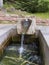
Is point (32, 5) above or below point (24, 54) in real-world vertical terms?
above

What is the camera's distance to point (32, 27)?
271 inches

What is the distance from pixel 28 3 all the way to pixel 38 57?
7091mm

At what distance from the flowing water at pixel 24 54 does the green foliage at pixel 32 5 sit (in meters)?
5.36

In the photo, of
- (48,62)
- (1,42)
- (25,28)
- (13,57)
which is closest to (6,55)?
(13,57)

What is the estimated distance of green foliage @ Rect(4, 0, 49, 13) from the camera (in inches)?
484

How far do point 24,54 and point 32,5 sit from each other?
257 inches

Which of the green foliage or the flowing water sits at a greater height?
the green foliage

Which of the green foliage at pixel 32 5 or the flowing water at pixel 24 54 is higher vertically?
the green foliage at pixel 32 5

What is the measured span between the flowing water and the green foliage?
211 inches

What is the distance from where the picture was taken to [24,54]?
6.34m

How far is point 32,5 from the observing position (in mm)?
12602

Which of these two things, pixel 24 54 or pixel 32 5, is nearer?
pixel 24 54

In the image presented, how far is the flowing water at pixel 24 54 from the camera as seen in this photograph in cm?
573

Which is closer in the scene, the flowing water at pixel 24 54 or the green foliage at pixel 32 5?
the flowing water at pixel 24 54
